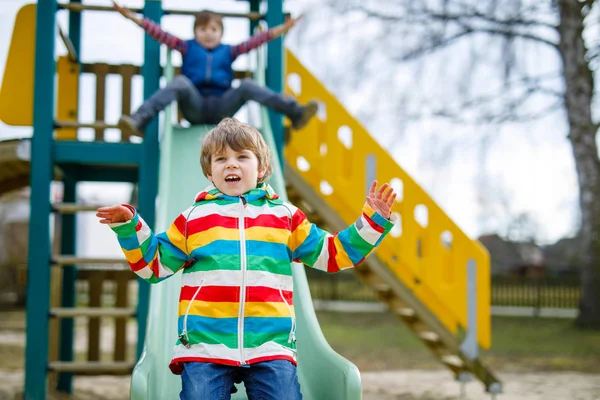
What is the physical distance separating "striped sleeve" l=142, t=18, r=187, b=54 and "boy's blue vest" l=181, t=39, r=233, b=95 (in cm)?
6

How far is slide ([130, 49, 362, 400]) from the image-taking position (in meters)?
2.48

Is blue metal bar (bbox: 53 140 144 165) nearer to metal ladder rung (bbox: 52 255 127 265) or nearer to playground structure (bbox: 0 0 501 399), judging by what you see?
playground structure (bbox: 0 0 501 399)

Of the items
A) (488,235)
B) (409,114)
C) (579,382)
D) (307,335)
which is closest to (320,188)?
(307,335)

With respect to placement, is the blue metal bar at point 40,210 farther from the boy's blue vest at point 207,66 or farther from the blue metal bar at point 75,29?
the blue metal bar at point 75,29

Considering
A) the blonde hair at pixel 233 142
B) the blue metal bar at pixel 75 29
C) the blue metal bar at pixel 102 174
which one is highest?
the blue metal bar at pixel 75 29

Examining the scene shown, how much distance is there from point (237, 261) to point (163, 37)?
283 centimetres

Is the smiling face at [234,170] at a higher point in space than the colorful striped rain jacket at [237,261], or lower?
higher

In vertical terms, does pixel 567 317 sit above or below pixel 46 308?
below

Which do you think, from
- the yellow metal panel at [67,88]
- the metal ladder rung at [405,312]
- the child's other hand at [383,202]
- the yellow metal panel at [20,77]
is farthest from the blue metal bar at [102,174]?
the child's other hand at [383,202]

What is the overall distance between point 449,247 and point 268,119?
1.83m

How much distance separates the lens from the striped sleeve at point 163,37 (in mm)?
4562

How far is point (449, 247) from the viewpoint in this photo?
5.57 m

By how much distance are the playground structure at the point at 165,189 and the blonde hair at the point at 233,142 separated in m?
1.47

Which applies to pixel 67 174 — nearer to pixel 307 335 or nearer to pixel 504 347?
pixel 307 335
